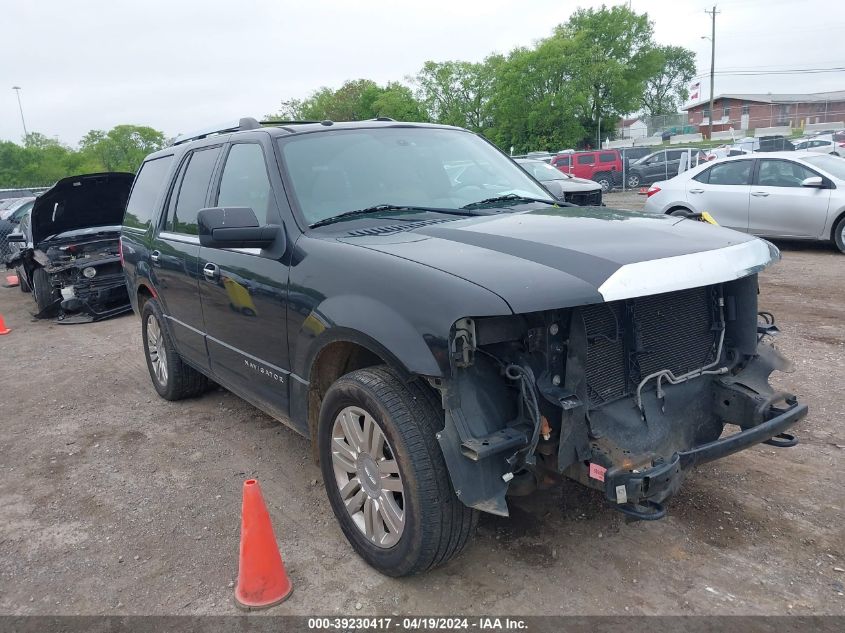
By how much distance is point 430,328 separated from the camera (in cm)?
252

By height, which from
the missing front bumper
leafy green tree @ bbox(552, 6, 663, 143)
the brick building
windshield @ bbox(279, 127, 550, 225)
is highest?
leafy green tree @ bbox(552, 6, 663, 143)

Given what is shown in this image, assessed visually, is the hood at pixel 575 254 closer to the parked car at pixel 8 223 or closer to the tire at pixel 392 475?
the tire at pixel 392 475

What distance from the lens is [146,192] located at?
555 centimetres

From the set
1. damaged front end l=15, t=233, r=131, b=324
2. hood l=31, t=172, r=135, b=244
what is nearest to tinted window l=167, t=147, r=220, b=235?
hood l=31, t=172, r=135, b=244

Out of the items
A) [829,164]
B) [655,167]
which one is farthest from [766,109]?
[829,164]

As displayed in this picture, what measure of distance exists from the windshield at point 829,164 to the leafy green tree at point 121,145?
209 ft

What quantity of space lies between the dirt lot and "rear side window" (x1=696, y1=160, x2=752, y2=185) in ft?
21.6

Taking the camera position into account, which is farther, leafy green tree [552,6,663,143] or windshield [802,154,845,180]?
leafy green tree [552,6,663,143]

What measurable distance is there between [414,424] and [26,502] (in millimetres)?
2792

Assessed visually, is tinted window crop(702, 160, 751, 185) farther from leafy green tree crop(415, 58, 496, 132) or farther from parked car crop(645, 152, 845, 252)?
leafy green tree crop(415, 58, 496, 132)

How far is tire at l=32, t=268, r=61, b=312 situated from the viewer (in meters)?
9.95

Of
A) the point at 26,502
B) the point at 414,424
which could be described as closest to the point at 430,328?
the point at 414,424

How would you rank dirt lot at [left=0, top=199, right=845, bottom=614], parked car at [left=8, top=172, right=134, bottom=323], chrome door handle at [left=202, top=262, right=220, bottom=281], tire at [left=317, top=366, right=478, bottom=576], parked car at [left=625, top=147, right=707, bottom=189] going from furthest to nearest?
parked car at [left=625, top=147, right=707, bottom=189]
parked car at [left=8, top=172, right=134, bottom=323]
chrome door handle at [left=202, top=262, right=220, bottom=281]
dirt lot at [left=0, top=199, right=845, bottom=614]
tire at [left=317, top=366, right=478, bottom=576]

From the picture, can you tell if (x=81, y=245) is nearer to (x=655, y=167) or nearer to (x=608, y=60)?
(x=655, y=167)
